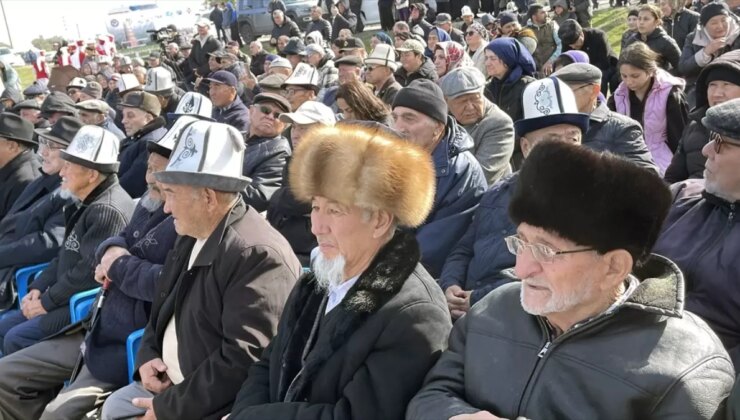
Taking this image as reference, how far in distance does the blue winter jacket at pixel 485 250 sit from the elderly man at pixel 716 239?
28.4 inches

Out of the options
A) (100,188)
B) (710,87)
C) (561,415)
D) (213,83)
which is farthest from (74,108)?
(561,415)

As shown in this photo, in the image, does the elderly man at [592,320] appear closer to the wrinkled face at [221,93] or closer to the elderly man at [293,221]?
the elderly man at [293,221]

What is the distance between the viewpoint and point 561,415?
6.86ft

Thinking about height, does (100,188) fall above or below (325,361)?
below

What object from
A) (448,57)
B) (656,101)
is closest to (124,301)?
(656,101)

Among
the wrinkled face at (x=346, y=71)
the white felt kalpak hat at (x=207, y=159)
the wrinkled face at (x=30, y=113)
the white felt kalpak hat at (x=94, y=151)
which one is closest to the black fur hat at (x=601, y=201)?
the white felt kalpak hat at (x=207, y=159)

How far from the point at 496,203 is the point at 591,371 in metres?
1.58

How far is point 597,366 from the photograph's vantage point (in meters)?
2.05

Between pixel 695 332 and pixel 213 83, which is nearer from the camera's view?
pixel 695 332

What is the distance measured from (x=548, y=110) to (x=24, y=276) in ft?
12.3

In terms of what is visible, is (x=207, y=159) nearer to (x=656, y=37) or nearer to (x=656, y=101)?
(x=656, y=101)

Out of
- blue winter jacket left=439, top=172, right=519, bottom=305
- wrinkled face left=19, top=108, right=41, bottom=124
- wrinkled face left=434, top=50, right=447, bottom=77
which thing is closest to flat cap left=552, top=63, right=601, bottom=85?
blue winter jacket left=439, top=172, right=519, bottom=305

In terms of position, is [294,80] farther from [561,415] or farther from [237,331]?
[561,415]

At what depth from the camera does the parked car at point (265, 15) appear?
23.8 meters
